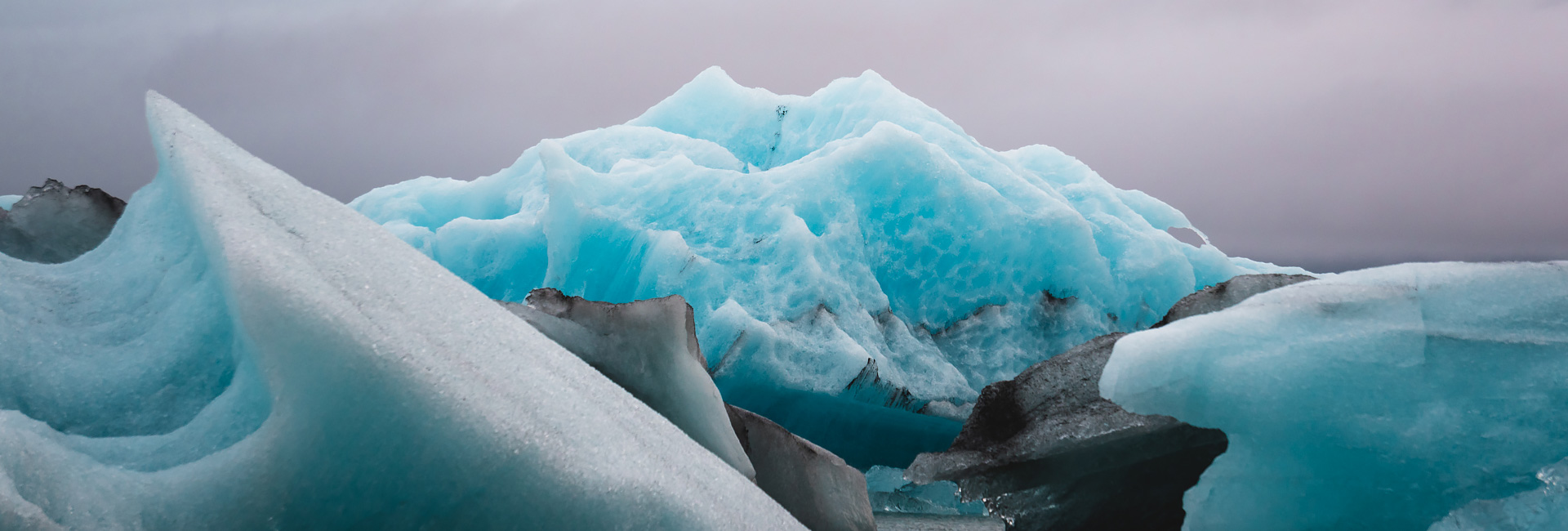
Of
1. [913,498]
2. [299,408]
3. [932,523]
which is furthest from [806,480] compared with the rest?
[913,498]

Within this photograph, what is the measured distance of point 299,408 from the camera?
1479mm

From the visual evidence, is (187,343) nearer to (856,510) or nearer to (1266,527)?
(856,510)

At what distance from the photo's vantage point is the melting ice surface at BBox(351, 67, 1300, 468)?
201 inches

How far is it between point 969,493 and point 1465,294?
1.66 m

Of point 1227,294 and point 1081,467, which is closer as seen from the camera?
point 1081,467

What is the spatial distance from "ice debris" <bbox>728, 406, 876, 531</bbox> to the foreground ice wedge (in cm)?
96

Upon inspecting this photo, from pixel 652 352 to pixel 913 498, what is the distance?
9.60 feet

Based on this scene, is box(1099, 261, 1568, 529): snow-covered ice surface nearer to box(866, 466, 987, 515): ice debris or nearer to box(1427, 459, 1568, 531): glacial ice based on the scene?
box(1427, 459, 1568, 531): glacial ice

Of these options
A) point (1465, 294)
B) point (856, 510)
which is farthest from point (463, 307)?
point (1465, 294)

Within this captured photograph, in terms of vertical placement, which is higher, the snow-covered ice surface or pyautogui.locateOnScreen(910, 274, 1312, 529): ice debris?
the snow-covered ice surface

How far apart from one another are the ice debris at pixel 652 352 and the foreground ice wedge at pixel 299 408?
0.80m

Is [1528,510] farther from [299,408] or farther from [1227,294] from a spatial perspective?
[299,408]

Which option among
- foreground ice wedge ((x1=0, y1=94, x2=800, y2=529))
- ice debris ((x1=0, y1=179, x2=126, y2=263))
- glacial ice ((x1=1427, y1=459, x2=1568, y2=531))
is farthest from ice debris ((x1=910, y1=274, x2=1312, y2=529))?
ice debris ((x1=0, y1=179, x2=126, y2=263))

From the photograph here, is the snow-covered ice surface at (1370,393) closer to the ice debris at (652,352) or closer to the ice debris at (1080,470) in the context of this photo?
the ice debris at (1080,470)
